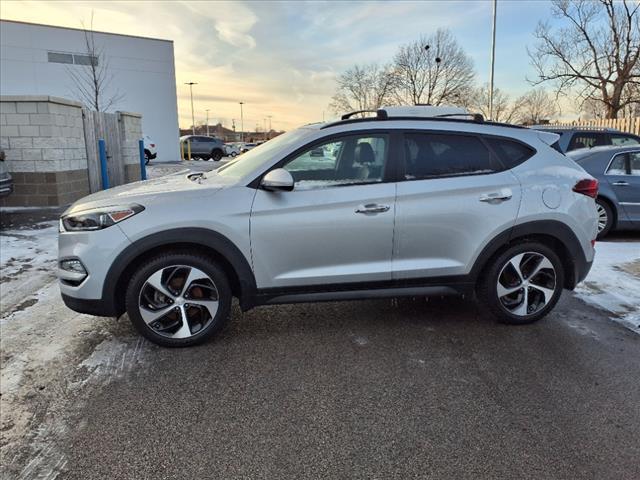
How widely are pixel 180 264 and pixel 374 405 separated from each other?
1746 millimetres

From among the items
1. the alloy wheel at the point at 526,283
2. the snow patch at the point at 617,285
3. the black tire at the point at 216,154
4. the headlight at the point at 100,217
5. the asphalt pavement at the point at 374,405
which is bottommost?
the asphalt pavement at the point at 374,405

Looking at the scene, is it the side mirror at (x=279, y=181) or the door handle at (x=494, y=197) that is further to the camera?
the door handle at (x=494, y=197)

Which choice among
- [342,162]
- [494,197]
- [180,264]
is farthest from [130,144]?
[494,197]

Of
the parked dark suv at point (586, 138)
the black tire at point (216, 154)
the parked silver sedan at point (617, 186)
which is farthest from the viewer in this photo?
the black tire at point (216, 154)

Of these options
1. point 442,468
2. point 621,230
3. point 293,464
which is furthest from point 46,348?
point 621,230

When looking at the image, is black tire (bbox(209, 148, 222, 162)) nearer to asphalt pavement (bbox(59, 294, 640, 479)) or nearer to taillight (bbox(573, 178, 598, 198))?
asphalt pavement (bbox(59, 294, 640, 479))

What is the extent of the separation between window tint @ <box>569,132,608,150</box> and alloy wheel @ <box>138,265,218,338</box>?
846 centimetres

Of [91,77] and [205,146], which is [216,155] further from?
[91,77]

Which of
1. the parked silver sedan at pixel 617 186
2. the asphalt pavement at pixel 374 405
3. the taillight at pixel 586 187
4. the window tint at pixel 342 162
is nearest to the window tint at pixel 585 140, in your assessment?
the parked silver sedan at pixel 617 186

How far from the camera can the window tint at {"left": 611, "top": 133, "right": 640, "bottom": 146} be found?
33.1 ft

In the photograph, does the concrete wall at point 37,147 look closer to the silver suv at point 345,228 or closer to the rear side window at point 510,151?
the silver suv at point 345,228

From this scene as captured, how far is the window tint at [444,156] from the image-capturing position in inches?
160

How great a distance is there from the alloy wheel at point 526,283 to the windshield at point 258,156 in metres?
2.10

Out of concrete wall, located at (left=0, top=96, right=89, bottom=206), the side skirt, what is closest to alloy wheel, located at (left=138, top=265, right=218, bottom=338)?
the side skirt
